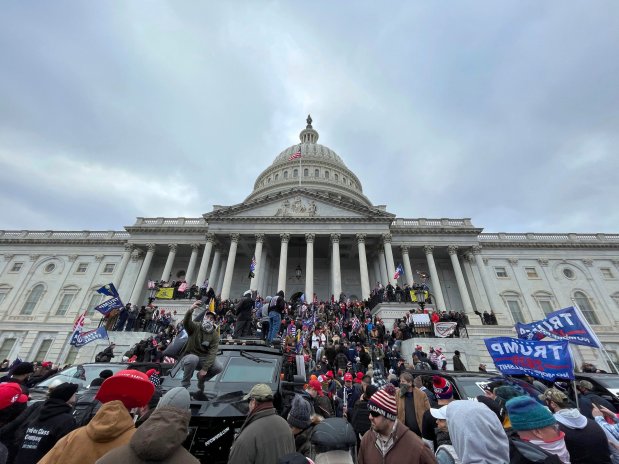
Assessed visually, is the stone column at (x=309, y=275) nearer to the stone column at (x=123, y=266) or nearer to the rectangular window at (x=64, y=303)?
the stone column at (x=123, y=266)

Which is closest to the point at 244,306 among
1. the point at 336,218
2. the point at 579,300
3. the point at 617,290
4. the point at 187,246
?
the point at 336,218

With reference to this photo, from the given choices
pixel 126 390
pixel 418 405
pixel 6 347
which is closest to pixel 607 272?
pixel 418 405

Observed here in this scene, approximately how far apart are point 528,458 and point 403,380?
3.17 metres

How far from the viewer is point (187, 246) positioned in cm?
3375

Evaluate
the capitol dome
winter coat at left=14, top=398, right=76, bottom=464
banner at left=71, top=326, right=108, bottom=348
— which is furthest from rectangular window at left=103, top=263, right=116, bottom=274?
winter coat at left=14, top=398, right=76, bottom=464

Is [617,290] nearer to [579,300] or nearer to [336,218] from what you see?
[579,300]

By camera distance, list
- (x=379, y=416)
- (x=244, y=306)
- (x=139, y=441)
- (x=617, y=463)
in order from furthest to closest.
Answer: (x=244, y=306) < (x=617, y=463) < (x=379, y=416) < (x=139, y=441)

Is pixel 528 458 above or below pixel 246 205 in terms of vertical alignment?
below

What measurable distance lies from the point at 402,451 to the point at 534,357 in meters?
6.45

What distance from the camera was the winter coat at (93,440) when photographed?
7.41 ft

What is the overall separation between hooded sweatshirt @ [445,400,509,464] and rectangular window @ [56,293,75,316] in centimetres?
4122

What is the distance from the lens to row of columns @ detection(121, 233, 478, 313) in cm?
2767

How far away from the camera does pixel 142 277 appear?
102ft

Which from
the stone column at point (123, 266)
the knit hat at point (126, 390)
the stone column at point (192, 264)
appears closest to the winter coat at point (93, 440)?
the knit hat at point (126, 390)
